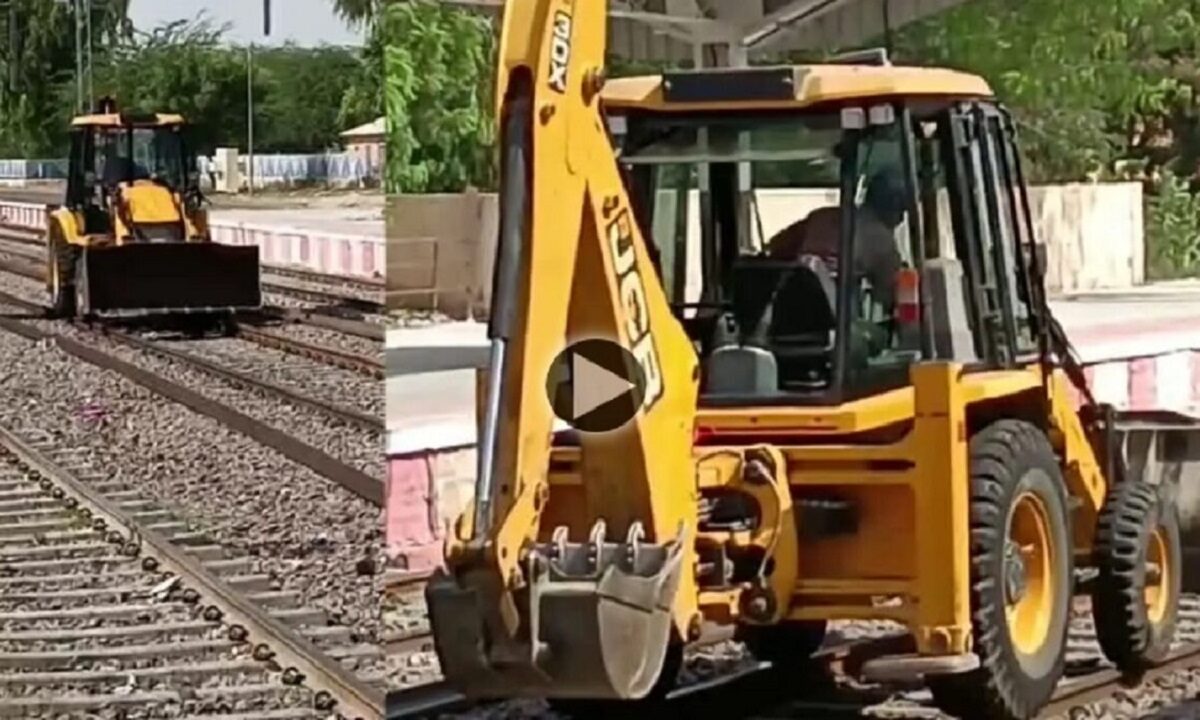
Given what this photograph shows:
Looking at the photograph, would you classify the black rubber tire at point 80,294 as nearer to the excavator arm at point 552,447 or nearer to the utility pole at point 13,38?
the utility pole at point 13,38

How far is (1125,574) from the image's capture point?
15.6 ft

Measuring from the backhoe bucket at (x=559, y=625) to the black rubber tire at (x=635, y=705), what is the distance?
37 centimetres

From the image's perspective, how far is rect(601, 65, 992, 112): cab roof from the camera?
12.9ft

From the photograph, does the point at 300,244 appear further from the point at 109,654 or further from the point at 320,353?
the point at 109,654

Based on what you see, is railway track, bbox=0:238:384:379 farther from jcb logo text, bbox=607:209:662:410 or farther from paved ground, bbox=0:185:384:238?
jcb logo text, bbox=607:209:662:410

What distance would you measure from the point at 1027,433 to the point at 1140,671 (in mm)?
693

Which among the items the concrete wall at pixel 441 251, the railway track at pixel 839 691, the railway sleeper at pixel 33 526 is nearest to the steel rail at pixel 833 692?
the railway track at pixel 839 691

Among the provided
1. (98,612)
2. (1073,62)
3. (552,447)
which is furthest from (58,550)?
(1073,62)

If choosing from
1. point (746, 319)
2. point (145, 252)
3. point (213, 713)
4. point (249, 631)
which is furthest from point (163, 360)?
point (746, 319)

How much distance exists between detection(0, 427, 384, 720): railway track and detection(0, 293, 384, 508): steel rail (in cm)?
24

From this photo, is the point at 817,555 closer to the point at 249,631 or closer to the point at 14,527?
the point at 249,631

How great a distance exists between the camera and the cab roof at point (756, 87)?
155 inches

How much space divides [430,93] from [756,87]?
56 centimetres

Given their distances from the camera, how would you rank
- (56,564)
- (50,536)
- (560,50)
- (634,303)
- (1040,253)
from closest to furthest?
(560,50), (634,303), (1040,253), (56,564), (50,536)
